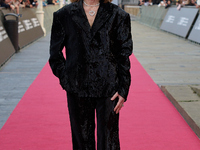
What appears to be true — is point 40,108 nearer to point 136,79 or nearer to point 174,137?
point 174,137

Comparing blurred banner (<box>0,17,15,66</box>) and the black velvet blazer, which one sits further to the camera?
blurred banner (<box>0,17,15,66</box>)

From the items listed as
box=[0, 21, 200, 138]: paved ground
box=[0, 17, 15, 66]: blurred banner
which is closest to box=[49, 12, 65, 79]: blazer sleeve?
box=[0, 21, 200, 138]: paved ground

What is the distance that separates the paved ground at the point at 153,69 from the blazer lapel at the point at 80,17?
251cm

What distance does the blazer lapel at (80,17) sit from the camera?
1915 mm

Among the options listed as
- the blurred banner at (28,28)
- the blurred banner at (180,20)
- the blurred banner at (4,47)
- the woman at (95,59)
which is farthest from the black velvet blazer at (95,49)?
the blurred banner at (180,20)

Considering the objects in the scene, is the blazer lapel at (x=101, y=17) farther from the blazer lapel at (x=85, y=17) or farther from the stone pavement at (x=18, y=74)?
the stone pavement at (x=18, y=74)

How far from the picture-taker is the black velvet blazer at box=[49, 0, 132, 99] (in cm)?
193

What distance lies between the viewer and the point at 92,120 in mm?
2135

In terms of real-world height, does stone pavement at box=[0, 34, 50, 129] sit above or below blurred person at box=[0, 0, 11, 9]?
below

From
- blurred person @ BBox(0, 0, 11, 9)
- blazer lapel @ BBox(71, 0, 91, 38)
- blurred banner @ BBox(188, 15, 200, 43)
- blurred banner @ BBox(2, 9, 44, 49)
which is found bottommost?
blurred banner @ BBox(2, 9, 44, 49)

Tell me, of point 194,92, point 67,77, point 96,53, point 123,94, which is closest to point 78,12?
point 96,53

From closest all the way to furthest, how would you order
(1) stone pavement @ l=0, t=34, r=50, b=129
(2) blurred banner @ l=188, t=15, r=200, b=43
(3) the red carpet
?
(3) the red carpet, (1) stone pavement @ l=0, t=34, r=50, b=129, (2) blurred banner @ l=188, t=15, r=200, b=43

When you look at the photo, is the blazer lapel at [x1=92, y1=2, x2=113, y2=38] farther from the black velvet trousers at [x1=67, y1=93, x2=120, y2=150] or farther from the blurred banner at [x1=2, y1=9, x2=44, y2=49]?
the blurred banner at [x1=2, y1=9, x2=44, y2=49]

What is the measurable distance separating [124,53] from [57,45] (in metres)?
0.48
